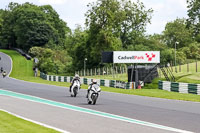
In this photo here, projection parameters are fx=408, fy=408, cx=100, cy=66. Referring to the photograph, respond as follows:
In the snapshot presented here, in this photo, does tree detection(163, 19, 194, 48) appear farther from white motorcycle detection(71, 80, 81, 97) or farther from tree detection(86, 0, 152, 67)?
white motorcycle detection(71, 80, 81, 97)

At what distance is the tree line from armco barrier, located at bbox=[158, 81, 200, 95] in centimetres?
3505

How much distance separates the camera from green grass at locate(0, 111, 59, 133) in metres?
11.0

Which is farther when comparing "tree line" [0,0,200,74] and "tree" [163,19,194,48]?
"tree" [163,19,194,48]

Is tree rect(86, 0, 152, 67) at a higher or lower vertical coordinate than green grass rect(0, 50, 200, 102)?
higher

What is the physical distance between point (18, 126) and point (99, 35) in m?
67.1

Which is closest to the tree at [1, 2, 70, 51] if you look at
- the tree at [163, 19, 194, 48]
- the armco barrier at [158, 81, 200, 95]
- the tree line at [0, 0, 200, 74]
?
the tree line at [0, 0, 200, 74]

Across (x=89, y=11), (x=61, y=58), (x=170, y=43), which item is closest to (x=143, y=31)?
(x=89, y=11)

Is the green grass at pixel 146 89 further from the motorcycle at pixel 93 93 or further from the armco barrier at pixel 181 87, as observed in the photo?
the motorcycle at pixel 93 93

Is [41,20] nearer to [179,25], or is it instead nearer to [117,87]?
[179,25]

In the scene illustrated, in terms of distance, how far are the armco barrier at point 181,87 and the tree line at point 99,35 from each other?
115 ft

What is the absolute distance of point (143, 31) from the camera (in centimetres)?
9225

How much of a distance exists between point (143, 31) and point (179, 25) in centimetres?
4213

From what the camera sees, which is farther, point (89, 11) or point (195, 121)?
point (89, 11)

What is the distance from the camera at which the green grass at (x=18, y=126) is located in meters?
11.0
